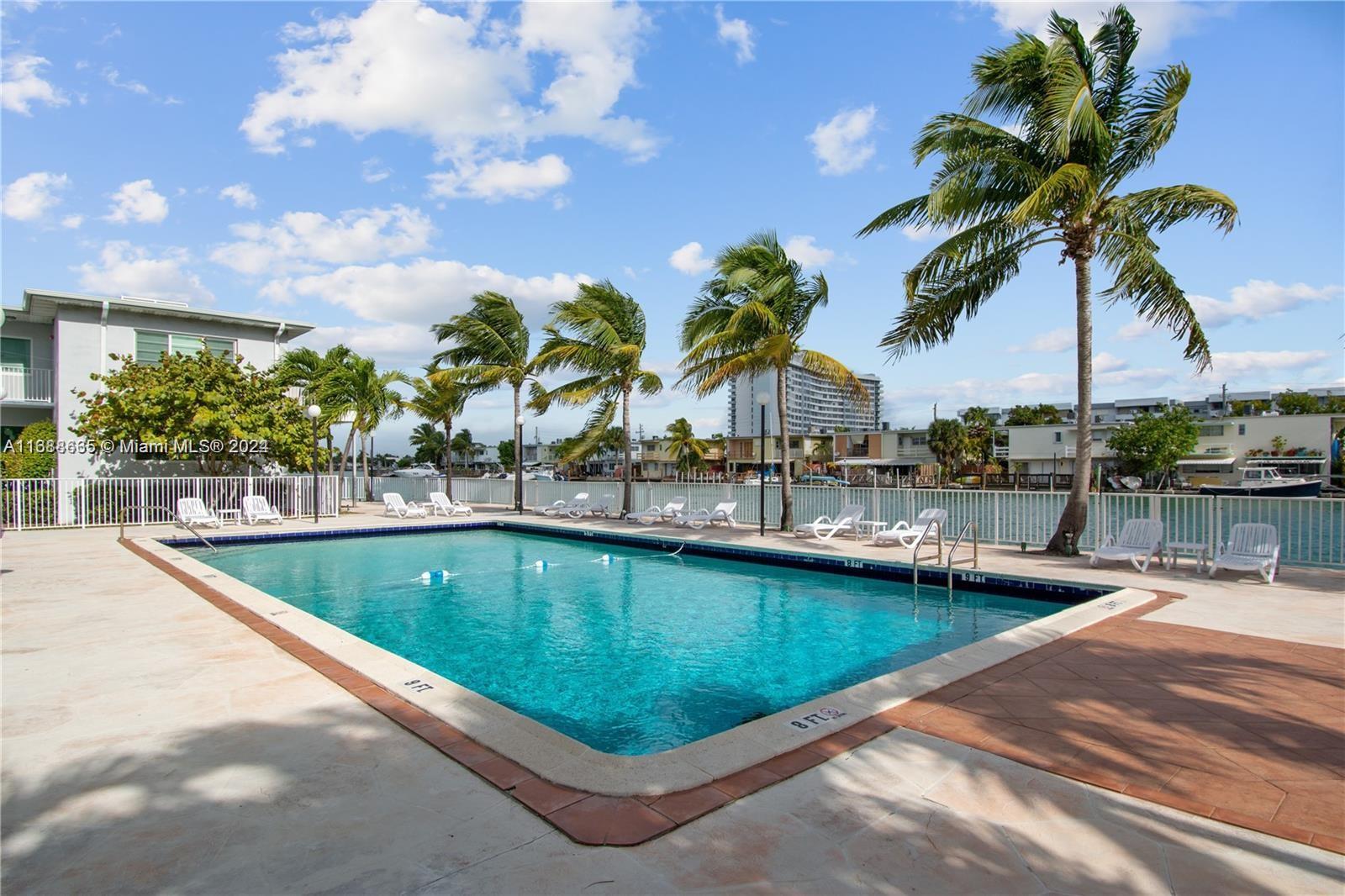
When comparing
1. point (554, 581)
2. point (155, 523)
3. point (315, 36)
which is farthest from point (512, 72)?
point (155, 523)

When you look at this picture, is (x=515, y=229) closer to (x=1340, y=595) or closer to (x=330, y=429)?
(x=330, y=429)

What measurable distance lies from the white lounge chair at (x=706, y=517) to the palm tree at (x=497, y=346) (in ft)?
22.8

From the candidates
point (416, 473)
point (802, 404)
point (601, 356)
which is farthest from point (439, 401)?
point (802, 404)

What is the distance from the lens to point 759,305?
14.6m

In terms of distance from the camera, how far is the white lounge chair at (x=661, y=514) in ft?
60.4

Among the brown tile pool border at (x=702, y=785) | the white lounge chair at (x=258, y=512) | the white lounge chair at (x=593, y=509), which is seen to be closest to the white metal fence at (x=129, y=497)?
the white lounge chair at (x=258, y=512)

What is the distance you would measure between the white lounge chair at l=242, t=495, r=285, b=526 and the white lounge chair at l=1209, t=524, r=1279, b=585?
66.8 feet

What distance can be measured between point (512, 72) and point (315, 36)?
2.94 meters

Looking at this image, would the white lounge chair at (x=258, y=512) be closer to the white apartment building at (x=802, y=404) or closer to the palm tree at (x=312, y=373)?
the palm tree at (x=312, y=373)

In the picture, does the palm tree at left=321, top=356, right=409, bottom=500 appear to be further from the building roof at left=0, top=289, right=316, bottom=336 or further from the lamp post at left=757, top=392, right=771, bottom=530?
the lamp post at left=757, top=392, right=771, bottom=530

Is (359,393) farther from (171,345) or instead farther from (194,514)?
Answer: (194,514)

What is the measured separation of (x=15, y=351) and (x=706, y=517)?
2237 centimetres

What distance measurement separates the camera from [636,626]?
8.62m

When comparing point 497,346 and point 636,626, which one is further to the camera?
point 497,346
